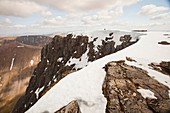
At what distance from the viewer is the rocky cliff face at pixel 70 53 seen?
72.9m

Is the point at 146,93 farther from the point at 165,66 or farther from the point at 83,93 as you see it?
the point at 165,66

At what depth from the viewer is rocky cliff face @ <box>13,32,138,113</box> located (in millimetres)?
72900

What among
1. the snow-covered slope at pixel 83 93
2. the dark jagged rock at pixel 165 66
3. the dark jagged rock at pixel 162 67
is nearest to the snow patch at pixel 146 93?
the snow-covered slope at pixel 83 93

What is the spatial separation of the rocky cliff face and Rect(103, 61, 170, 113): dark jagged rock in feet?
141

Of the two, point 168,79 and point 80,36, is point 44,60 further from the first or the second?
point 168,79

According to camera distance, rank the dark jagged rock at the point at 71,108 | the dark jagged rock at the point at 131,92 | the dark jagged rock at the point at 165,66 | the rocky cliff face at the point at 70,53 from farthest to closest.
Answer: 1. the rocky cliff face at the point at 70,53
2. the dark jagged rock at the point at 165,66
3. the dark jagged rock at the point at 131,92
4. the dark jagged rock at the point at 71,108

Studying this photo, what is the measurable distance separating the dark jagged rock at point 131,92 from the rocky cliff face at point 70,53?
141 feet

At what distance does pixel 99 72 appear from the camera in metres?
20.4

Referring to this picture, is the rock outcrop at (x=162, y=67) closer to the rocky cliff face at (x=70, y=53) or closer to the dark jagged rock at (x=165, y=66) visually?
the dark jagged rock at (x=165, y=66)

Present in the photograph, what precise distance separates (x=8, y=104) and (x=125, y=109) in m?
198

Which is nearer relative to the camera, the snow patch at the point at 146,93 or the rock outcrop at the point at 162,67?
the snow patch at the point at 146,93

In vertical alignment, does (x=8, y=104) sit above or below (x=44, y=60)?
below

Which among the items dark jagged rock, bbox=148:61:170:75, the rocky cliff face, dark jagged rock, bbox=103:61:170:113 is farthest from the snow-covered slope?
the rocky cliff face

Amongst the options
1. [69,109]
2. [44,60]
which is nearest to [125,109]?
[69,109]
